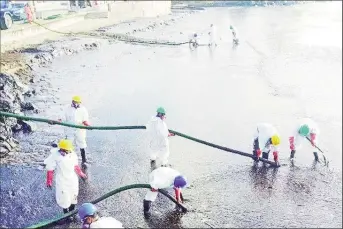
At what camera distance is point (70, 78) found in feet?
61.1

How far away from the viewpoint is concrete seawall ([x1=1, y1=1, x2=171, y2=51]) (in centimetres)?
2412

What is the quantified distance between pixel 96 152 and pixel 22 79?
865 cm

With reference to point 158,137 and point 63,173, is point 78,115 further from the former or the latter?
Answer: point 63,173

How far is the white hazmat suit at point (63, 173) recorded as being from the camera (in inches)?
273

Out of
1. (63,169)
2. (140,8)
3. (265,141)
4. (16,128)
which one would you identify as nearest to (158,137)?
(265,141)

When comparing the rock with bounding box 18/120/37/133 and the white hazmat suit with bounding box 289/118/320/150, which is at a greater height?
the white hazmat suit with bounding box 289/118/320/150

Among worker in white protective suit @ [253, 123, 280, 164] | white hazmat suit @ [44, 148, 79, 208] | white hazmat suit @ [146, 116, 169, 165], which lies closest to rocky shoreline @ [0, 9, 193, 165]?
white hazmat suit @ [44, 148, 79, 208]

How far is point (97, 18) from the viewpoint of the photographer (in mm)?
36562

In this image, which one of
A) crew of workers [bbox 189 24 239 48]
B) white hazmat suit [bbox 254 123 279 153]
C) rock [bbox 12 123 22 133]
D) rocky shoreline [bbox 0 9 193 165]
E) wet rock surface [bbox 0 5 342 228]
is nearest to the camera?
wet rock surface [bbox 0 5 342 228]

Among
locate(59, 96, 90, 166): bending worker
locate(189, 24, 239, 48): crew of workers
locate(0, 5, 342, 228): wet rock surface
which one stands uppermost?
locate(189, 24, 239, 48): crew of workers

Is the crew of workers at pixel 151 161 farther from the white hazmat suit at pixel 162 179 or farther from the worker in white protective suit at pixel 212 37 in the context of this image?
the worker in white protective suit at pixel 212 37

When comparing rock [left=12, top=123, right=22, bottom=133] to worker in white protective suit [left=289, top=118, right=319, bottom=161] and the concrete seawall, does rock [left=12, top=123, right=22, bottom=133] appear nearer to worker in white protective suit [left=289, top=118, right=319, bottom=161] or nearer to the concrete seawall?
worker in white protective suit [left=289, top=118, right=319, bottom=161]

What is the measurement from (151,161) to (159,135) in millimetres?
936

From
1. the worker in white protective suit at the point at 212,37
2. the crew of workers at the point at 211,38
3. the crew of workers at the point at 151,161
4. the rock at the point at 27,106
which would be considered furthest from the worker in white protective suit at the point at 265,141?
the worker in white protective suit at the point at 212,37
